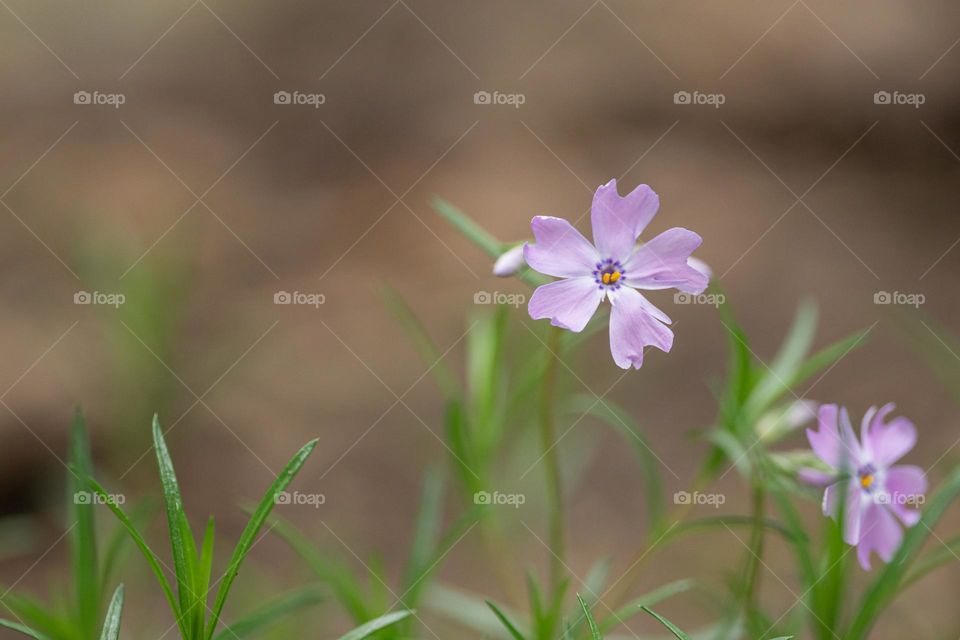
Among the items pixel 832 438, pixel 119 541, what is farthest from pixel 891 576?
pixel 119 541

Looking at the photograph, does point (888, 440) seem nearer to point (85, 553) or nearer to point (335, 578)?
point (335, 578)

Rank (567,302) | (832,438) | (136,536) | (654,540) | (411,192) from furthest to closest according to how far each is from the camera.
Answer: (411,192)
(654,540)
(832,438)
(567,302)
(136,536)

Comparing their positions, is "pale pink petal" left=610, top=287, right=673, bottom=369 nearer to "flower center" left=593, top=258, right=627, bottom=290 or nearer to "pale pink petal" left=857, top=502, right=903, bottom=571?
"flower center" left=593, top=258, right=627, bottom=290

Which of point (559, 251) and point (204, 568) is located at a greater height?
point (559, 251)

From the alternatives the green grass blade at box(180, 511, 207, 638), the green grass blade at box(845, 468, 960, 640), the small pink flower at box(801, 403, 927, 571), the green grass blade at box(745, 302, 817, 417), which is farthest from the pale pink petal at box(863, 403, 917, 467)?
the green grass blade at box(180, 511, 207, 638)

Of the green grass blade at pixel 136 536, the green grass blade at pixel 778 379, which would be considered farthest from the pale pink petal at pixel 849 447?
the green grass blade at pixel 136 536

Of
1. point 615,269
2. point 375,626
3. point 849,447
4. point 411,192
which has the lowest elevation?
point 375,626

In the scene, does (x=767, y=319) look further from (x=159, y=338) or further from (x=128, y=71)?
(x=128, y=71)
